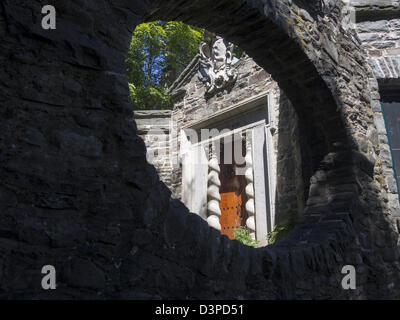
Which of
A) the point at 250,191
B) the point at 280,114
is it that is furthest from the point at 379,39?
the point at 250,191

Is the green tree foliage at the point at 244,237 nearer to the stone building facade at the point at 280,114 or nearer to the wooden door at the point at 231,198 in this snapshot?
the stone building facade at the point at 280,114

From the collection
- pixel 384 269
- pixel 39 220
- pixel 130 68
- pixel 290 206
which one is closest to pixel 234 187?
pixel 290 206

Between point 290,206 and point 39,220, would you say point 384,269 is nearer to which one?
point 290,206

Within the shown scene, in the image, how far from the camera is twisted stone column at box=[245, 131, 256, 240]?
5152 mm

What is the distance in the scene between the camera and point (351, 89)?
12.4ft

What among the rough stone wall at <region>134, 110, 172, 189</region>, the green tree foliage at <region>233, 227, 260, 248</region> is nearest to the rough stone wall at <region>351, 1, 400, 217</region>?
the green tree foliage at <region>233, 227, 260, 248</region>

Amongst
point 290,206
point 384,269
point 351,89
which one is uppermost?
point 351,89

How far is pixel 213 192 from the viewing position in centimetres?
605

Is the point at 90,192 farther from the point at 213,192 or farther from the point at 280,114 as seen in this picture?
the point at 213,192

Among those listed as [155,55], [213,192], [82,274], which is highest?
[155,55]

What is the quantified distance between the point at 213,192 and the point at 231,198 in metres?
0.32

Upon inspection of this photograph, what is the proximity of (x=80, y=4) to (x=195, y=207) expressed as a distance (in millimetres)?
4843

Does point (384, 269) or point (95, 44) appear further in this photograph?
point (384, 269)

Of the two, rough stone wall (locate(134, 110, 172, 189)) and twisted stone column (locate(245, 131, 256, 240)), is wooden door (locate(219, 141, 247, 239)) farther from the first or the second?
rough stone wall (locate(134, 110, 172, 189))
